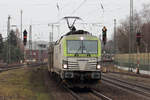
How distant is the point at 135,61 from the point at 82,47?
97.5 feet

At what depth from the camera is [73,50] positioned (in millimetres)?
17281

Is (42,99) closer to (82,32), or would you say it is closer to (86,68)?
(86,68)

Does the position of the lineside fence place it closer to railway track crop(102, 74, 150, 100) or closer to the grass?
railway track crop(102, 74, 150, 100)

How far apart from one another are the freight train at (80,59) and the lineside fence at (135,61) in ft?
76.9

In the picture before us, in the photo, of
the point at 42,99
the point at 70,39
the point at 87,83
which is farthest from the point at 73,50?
the point at 42,99

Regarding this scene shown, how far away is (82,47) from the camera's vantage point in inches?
690

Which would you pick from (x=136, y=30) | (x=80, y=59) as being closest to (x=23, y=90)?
(x=80, y=59)

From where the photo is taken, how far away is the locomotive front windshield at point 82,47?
17.2 metres

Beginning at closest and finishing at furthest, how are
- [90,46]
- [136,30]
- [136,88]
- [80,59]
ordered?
[80,59] < [90,46] < [136,88] < [136,30]

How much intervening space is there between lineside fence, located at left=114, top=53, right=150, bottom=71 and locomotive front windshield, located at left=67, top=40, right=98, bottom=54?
23.3 meters

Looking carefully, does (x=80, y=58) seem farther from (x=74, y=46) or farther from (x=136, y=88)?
(x=136, y=88)

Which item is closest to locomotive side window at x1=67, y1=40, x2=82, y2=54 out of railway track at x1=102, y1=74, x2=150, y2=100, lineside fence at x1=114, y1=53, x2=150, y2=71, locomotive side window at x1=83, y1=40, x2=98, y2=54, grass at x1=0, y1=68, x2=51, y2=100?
locomotive side window at x1=83, y1=40, x2=98, y2=54

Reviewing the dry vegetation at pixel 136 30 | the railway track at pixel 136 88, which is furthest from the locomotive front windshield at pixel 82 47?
the dry vegetation at pixel 136 30

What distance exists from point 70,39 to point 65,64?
1.72m
